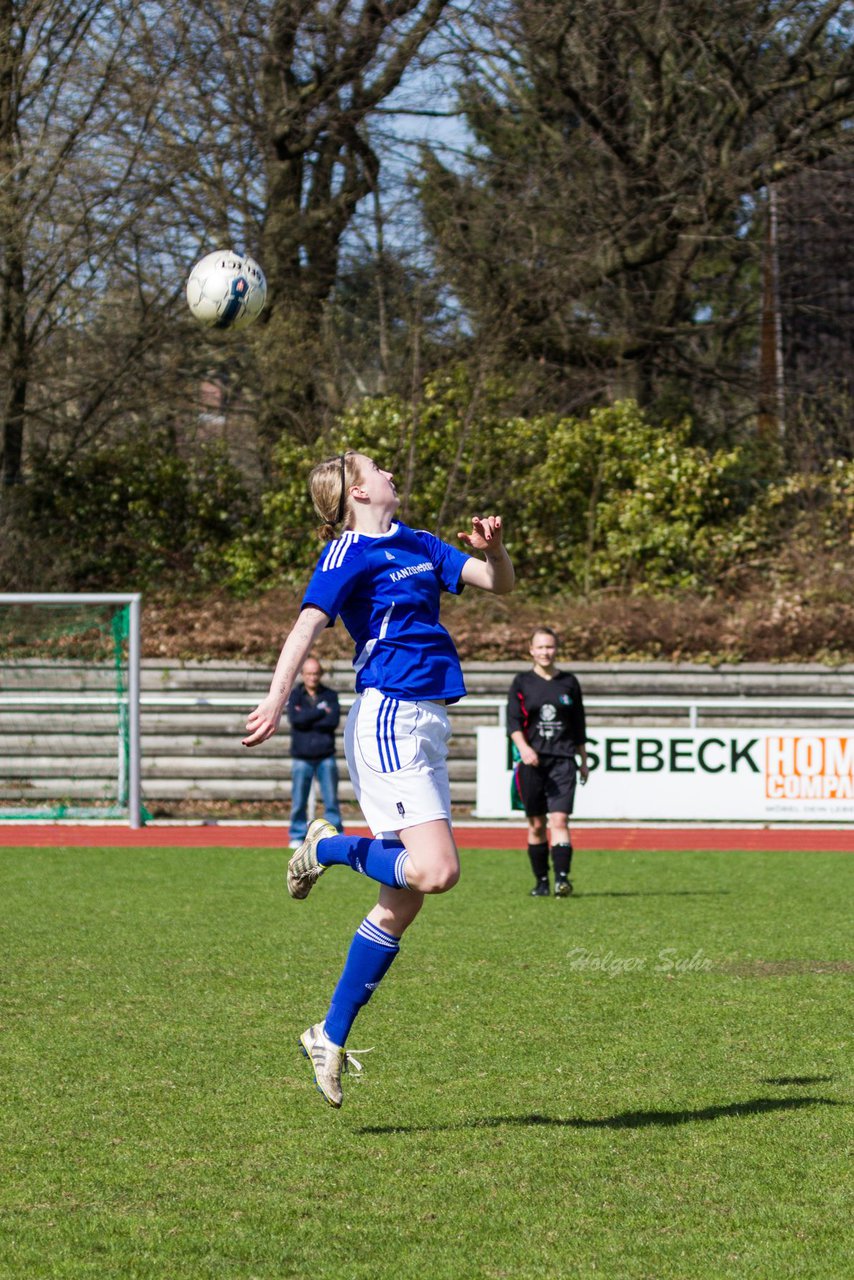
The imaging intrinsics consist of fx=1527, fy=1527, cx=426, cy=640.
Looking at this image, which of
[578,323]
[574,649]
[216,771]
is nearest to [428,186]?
[578,323]

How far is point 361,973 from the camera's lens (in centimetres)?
512

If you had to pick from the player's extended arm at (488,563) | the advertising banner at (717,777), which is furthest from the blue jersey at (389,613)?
the advertising banner at (717,777)

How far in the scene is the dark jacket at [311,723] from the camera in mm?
15695

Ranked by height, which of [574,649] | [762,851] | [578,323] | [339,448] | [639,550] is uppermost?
[578,323]

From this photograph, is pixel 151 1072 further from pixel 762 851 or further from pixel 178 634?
pixel 178 634

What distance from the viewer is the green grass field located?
3.82 m

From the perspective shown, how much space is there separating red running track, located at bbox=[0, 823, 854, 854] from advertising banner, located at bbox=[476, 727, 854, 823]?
0.74ft

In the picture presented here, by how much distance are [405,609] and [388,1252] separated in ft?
6.99

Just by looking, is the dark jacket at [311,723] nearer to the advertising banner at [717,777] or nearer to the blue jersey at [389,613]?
the advertising banner at [717,777]

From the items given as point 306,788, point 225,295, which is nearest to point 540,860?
point 306,788

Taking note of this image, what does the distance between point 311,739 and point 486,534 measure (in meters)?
10.6

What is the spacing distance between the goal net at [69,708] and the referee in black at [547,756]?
7167 mm

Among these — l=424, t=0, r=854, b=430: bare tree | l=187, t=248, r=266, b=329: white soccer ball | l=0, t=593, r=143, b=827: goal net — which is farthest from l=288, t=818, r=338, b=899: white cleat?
l=424, t=0, r=854, b=430: bare tree

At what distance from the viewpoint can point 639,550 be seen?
75.8 ft
